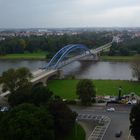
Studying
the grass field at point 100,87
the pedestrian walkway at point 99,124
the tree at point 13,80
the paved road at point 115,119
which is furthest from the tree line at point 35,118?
the grass field at point 100,87

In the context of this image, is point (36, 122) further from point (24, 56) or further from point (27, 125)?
point (24, 56)

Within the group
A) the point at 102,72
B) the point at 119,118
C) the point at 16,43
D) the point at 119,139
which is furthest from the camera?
the point at 16,43

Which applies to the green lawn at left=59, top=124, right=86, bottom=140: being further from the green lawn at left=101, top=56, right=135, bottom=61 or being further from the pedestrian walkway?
the green lawn at left=101, top=56, right=135, bottom=61

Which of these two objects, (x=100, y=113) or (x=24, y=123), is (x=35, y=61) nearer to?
(x=100, y=113)

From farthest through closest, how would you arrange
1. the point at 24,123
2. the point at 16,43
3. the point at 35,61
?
the point at 16,43 < the point at 35,61 < the point at 24,123

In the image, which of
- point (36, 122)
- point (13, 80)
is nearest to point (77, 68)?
point (13, 80)

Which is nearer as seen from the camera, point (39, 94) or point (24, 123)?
point (24, 123)

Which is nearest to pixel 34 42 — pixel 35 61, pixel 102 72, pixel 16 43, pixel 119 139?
pixel 16 43
